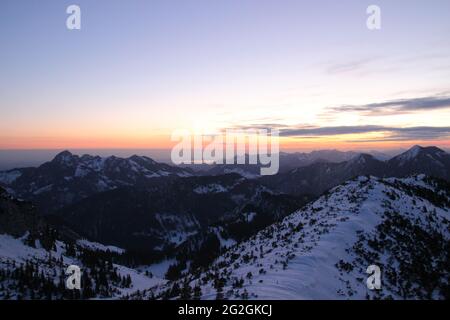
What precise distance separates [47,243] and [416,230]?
15474 centimetres

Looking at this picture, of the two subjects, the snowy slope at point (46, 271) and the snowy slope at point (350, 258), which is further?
the snowy slope at point (46, 271)

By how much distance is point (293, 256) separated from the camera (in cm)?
4012

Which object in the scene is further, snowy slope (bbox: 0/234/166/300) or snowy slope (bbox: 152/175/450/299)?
snowy slope (bbox: 0/234/166/300)

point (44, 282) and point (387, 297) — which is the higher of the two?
point (387, 297)

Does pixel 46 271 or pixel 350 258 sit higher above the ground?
pixel 350 258

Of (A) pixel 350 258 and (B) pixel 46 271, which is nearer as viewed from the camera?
(A) pixel 350 258

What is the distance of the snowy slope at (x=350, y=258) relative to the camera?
32250mm

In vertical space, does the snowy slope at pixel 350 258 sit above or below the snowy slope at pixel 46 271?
above

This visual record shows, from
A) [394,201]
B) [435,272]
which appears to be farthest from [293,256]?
[394,201]

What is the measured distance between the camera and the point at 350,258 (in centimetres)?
4097

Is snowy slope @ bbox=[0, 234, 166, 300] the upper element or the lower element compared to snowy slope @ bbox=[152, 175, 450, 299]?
lower

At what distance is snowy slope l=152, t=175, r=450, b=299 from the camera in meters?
32.2
